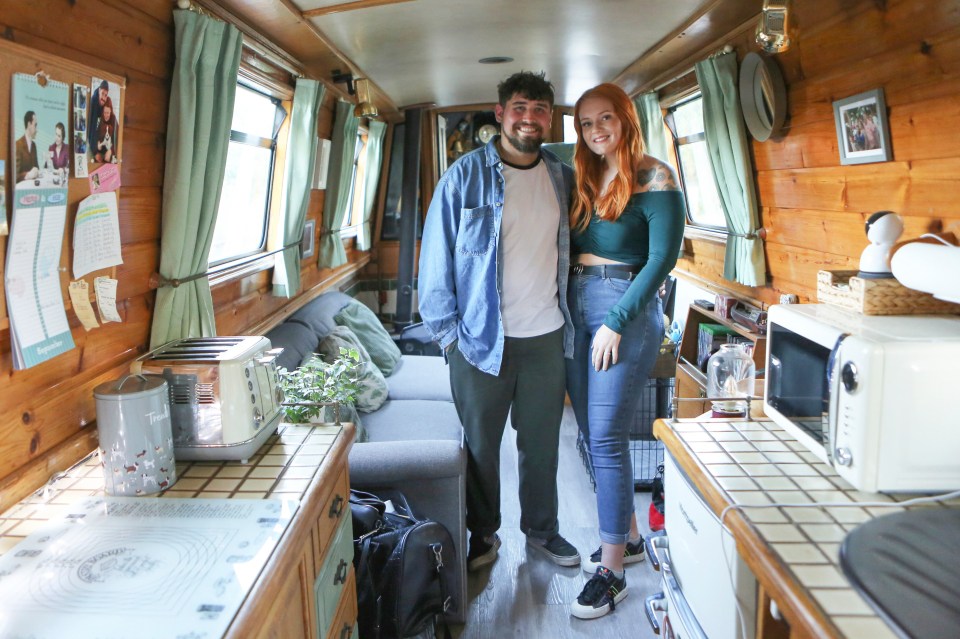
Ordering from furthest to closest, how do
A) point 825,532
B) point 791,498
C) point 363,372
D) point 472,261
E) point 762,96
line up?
point 363,372
point 762,96
point 472,261
point 791,498
point 825,532

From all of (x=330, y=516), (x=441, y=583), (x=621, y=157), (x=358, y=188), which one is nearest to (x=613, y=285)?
(x=621, y=157)

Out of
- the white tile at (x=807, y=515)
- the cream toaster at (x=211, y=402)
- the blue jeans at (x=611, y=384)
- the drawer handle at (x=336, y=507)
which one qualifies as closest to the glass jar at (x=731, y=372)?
Answer: the blue jeans at (x=611, y=384)

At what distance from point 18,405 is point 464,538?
1.39 metres

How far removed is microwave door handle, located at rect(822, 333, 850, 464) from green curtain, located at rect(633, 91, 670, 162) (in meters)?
3.12

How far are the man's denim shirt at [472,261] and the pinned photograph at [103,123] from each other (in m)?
1.00

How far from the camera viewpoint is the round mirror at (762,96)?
108 inches

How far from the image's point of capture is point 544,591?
8.23 feet

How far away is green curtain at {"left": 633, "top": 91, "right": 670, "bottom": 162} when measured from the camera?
4309mm

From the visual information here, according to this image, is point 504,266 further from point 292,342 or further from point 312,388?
point 292,342

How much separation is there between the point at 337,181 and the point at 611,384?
8.36 ft

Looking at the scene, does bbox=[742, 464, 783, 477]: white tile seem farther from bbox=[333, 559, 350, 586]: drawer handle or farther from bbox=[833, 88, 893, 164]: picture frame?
bbox=[833, 88, 893, 164]: picture frame

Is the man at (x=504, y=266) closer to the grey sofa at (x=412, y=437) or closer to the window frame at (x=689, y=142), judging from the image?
the grey sofa at (x=412, y=437)

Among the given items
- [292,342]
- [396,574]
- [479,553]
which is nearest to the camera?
[396,574]

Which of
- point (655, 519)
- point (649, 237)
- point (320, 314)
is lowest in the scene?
point (655, 519)
